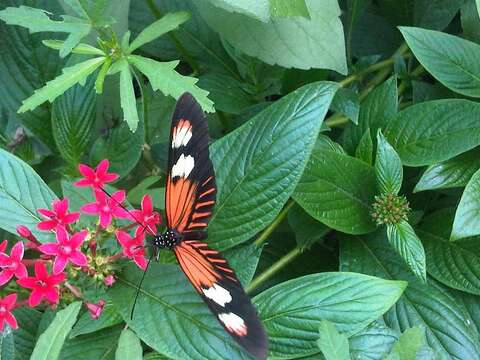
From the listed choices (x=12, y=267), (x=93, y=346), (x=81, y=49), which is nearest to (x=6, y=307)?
(x=12, y=267)

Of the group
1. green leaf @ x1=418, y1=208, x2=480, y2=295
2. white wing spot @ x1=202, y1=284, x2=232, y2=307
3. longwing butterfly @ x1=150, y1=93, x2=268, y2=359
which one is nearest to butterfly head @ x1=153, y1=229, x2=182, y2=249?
longwing butterfly @ x1=150, y1=93, x2=268, y2=359

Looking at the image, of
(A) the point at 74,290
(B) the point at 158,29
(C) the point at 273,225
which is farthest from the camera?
(C) the point at 273,225

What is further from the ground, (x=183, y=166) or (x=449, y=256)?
(x=183, y=166)

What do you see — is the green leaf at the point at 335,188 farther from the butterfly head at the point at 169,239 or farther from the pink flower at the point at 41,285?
the pink flower at the point at 41,285

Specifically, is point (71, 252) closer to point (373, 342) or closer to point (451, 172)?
point (373, 342)

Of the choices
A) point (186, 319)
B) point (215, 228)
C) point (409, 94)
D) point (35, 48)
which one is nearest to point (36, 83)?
point (35, 48)

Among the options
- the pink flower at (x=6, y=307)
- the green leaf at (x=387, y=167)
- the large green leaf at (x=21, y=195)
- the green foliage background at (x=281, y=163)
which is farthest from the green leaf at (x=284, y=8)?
the pink flower at (x=6, y=307)
